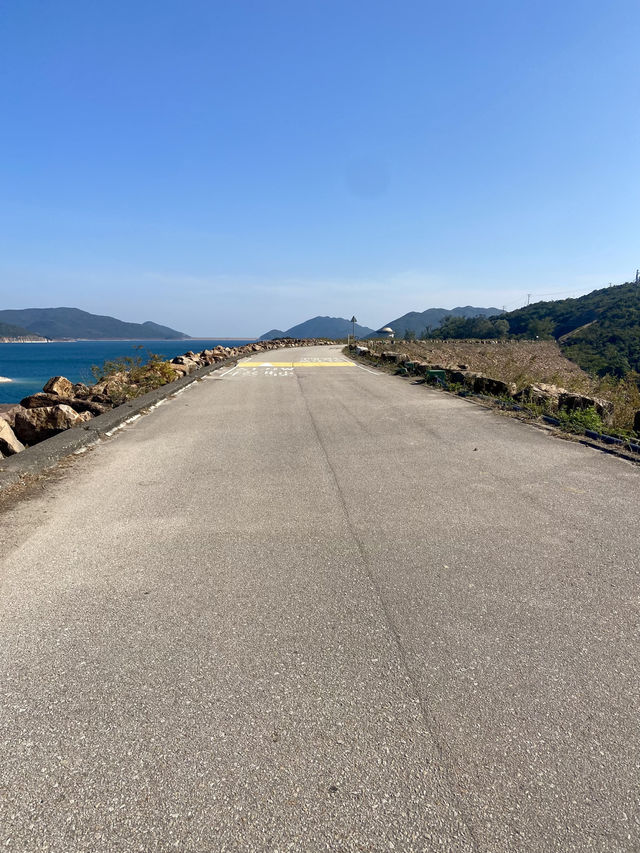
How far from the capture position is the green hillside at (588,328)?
56094 millimetres

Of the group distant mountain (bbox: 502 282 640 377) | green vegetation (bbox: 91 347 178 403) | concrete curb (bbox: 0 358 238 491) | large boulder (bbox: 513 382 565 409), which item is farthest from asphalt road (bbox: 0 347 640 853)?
distant mountain (bbox: 502 282 640 377)

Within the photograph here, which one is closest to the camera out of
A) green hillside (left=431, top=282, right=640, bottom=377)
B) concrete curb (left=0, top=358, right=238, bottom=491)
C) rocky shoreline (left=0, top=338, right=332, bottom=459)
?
concrete curb (left=0, top=358, right=238, bottom=491)

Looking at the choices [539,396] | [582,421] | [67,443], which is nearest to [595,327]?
[539,396]

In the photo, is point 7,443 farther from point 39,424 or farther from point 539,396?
point 539,396

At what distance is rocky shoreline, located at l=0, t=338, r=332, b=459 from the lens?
8328mm

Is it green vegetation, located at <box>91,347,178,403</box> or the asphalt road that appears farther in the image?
green vegetation, located at <box>91,347,178,403</box>

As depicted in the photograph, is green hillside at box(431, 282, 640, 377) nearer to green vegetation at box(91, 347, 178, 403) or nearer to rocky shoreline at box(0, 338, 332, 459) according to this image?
green vegetation at box(91, 347, 178, 403)

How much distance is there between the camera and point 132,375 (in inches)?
578

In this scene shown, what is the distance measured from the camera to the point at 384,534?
4.28 metres

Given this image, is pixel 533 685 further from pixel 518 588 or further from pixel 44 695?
pixel 44 695

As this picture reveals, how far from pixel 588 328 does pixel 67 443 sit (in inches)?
3279

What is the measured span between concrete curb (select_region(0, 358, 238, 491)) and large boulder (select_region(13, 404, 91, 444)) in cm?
39

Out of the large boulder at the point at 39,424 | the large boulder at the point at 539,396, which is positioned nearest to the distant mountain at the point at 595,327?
the large boulder at the point at 539,396

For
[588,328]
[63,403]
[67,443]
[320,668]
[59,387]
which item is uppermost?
[588,328]
